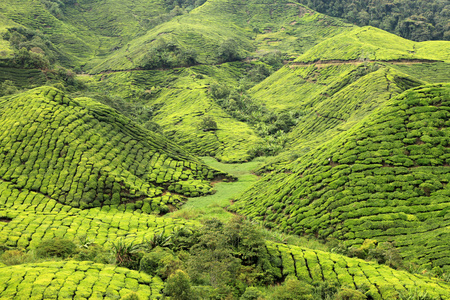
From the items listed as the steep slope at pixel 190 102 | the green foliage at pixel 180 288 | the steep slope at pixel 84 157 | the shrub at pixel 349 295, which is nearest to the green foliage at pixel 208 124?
the steep slope at pixel 190 102

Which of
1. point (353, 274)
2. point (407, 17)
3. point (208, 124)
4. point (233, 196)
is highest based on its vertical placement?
point (407, 17)

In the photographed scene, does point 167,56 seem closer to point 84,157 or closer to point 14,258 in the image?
point 84,157

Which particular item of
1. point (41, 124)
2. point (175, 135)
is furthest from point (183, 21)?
point (41, 124)

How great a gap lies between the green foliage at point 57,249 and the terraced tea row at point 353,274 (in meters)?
17.7

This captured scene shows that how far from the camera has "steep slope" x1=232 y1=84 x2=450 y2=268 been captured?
26.4 metres

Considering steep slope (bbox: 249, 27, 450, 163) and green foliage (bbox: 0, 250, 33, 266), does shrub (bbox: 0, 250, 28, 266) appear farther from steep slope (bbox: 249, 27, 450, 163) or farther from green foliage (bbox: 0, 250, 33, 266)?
steep slope (bbox: 249, 27, 450, 163)

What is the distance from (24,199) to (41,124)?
1389 cm

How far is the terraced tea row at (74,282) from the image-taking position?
17672 mm

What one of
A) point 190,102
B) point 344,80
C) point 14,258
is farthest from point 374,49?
point 14,258

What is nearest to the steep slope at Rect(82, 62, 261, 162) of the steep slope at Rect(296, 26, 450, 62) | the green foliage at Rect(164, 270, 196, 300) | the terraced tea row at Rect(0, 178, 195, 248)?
the terraced tea row at Rect(0, 178, 195, 248)

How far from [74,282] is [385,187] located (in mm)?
29395

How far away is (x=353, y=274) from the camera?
2247 centimetres

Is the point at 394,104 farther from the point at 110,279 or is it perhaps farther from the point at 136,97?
the point at 136,97

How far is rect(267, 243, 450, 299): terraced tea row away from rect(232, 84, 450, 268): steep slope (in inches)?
141
